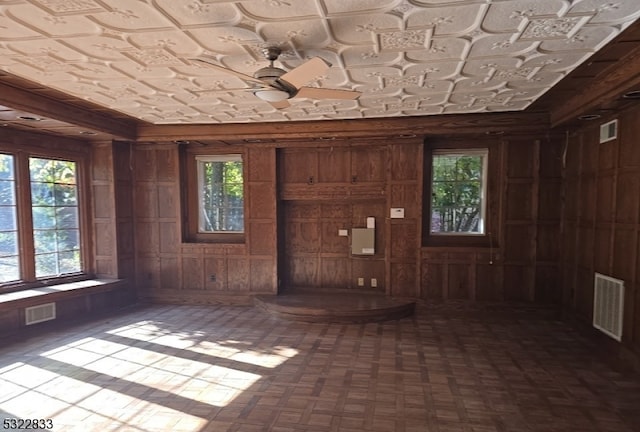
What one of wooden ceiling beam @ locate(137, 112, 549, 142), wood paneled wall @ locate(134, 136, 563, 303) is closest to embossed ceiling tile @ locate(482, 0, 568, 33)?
wooden ceiling beam @ locate(137, 112, 549, 142)

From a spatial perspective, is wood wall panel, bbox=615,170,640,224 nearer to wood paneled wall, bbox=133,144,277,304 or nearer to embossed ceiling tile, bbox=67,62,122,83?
wood paneled wall, bbox=133,144,277,304

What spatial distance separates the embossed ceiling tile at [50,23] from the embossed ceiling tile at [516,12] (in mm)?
2685

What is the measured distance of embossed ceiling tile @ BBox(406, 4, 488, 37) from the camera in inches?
86.1

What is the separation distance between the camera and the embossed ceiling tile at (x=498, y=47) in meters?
2.60

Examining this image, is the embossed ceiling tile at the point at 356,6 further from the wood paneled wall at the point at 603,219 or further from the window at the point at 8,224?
the window at the point at 8,224

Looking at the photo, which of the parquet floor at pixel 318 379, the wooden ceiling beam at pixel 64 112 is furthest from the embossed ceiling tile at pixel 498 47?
the wooden ceiling beam at pixel 64 112

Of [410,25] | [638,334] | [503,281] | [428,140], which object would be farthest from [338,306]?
[410,25]

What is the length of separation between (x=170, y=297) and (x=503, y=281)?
5.62m

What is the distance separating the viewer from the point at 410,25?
2.40 m

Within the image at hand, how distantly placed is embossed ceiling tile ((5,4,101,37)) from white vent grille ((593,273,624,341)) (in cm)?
545

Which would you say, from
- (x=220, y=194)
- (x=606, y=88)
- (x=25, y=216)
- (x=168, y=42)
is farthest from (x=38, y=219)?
(x=606, y=88)

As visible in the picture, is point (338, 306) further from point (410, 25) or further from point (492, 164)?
point (410, 25)

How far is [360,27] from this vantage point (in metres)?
2.40

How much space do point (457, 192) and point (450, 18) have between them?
3720mm
